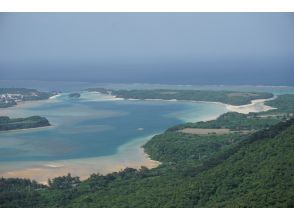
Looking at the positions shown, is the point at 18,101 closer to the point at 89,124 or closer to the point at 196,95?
the point at 89,124

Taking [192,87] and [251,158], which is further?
[192,87]

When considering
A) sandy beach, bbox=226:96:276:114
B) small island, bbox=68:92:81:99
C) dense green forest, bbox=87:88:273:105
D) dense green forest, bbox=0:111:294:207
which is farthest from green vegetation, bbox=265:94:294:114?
dense green forest, bbox=0:111:294:207

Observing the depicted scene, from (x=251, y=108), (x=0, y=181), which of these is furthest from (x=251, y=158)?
(x=251, y=108)

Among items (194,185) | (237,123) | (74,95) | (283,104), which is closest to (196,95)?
(283,104)

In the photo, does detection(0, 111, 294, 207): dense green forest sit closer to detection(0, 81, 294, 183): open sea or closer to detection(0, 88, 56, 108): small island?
detection(0, 81, 294, 183): open sea

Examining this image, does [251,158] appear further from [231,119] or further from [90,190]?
[231,119]

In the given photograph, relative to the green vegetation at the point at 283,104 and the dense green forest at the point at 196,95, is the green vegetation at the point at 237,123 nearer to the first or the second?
the green vegetation at the point at 283,104
